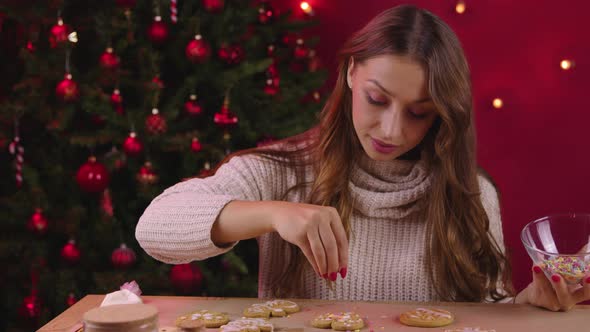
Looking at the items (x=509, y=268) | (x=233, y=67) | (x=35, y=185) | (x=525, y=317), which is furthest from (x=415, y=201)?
(x=35, y=185)

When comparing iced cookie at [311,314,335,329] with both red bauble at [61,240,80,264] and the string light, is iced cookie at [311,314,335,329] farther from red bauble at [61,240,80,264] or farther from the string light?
the string light

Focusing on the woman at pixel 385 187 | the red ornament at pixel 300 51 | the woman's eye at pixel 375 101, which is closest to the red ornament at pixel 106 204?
the woman at pixel 385 187

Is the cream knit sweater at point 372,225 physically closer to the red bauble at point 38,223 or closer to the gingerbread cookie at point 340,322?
the gingerbread cookie at point 340,322

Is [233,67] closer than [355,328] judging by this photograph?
No

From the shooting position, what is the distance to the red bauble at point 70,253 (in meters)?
2.41

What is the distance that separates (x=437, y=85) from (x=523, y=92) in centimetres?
178

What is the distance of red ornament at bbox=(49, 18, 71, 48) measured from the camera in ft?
7.57

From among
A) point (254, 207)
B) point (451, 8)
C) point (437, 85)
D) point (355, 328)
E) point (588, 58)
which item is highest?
point (451, 8)

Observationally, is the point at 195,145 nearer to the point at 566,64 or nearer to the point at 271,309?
the point at 271,309

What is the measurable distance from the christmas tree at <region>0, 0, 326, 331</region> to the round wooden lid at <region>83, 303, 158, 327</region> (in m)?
1.38

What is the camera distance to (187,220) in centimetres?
147

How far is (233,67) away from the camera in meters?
2.55

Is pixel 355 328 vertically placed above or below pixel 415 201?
below

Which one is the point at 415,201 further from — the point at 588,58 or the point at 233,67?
the point at 588,58
